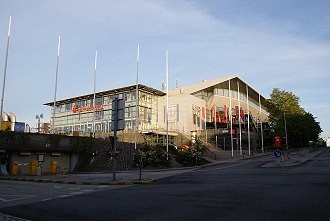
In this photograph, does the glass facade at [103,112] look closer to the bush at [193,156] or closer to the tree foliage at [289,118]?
the bush at [193,156]

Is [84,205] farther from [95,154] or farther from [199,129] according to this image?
[199,129]

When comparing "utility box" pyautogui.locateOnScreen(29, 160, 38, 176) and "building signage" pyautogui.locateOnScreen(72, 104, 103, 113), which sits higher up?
"building signage" pyautogui.locateOnScreen(72, 104, 103, 113)

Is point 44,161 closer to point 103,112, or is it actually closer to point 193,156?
point 193,156

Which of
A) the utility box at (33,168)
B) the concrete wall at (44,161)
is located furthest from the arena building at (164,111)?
the utility box at (33,168)

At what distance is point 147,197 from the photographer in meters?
12.2

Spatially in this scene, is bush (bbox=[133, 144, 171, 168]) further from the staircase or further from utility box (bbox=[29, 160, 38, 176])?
utility box (bbox=[29, 160, 38, 176])

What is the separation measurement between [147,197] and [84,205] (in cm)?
244

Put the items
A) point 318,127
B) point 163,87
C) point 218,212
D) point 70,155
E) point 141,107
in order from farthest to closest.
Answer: point 318,127
point 163,87
point 141,107
point 70,155
point 218,212

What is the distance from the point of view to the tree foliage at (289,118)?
75.2 m

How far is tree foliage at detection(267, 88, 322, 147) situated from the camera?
75.2m

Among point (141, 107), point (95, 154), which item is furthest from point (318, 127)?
point (95, 154)

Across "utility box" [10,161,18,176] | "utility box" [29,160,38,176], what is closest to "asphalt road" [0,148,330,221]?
"utility box" [29,160,38,176]

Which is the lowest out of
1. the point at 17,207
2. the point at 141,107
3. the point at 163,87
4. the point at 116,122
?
the point at 17,207

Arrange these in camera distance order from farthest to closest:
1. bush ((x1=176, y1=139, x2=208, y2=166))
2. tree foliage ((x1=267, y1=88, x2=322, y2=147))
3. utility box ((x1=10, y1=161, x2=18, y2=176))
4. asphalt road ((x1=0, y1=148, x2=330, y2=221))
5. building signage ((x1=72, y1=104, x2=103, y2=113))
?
1. tree foliage ((x1=267, y1=88, x2=322, y2=147))
2. building signage ((x1=72, y1=104, x2=103, y2=113))
3. bush ((x1=176, y1=139, x2=208, y2=166))
4. utility box ((x1=10, y1=161, x2=18, y2=176))
5. asphalt road ((x1=0, y1=148, x2=330, y2=221))
